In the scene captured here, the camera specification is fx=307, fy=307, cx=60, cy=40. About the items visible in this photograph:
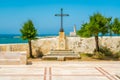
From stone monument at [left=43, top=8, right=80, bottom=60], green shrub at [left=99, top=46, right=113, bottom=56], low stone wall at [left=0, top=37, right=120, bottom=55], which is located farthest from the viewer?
low stone wall at [left=0, top=37, right=120, bottom=55]

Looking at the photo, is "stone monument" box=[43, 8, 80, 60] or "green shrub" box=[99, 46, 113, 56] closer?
"stone monument" box=[43, 8, 80, 60]

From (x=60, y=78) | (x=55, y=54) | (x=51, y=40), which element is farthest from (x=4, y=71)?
(x=51, y=40)

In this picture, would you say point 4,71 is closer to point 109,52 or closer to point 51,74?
point 51,74

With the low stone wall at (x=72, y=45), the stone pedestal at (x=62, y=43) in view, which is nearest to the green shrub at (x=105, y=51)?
the low stone wall at (x=72, y=45)

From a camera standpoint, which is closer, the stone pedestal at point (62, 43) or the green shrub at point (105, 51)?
the stone pedestal at point (62, 43)

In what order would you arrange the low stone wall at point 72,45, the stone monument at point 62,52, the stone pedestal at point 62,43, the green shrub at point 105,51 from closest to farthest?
the stone monument at point 62,52 < the stone pedestal at point 62,43 < the green shrub at point 105,51 < the low stone wall at point 72,45

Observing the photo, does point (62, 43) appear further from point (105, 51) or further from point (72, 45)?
point (105, 51)

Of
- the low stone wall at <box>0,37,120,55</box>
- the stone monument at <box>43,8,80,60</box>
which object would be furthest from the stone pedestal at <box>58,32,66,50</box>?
the low stone wall at <box>0,37,120,55</box>

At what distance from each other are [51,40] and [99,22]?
6207mm

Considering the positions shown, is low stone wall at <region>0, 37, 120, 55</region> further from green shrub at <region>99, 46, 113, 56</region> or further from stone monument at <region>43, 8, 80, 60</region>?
stone monument at <region>43, 8, 80, 60</region>

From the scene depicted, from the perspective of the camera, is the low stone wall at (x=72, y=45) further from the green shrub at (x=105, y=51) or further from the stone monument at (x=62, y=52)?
the stone monument at (x=62, y=52)

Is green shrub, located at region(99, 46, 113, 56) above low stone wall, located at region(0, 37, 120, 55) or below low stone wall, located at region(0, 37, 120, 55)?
below

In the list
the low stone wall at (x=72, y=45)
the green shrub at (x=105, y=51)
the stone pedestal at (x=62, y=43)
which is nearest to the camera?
the stone pedestal at (x=62, y=43)

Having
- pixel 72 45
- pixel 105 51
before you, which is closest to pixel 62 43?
pixel 72 45
